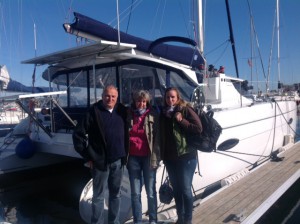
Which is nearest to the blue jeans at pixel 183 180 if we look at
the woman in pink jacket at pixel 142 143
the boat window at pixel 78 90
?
the woman in pink jacket at pixel 142 143

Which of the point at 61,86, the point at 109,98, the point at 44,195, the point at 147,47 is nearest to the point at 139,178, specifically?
the point at 109,98

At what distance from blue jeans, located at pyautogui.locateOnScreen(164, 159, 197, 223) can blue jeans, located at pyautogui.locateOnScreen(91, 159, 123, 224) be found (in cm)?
58

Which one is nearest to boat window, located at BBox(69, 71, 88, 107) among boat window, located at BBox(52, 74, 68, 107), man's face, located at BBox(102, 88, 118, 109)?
boat window, located at BBox(52, 74, 68, 107)

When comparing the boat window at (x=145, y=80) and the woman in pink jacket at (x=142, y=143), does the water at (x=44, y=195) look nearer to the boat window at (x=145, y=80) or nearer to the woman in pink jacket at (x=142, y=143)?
the boat window at (x=145, y=80)

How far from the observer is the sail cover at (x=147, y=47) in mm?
6086

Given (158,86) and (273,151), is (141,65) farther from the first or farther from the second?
(273,151)

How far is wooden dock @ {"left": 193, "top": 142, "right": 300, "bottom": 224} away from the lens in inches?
162

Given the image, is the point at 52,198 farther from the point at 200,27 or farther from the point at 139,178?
the point at 200,27

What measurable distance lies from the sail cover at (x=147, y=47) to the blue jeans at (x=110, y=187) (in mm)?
3481

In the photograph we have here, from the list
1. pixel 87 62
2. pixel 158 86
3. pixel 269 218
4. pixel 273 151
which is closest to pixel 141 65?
pixel 158 86

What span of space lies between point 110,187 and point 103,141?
0.62m

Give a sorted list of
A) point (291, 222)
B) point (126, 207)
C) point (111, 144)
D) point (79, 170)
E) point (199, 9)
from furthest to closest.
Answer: point (79, 170) < point (199, 9) < point (291, 222) < point (126, 207) < point (111, 144)

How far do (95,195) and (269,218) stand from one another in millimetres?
3384

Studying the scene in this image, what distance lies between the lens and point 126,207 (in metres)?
4.38
